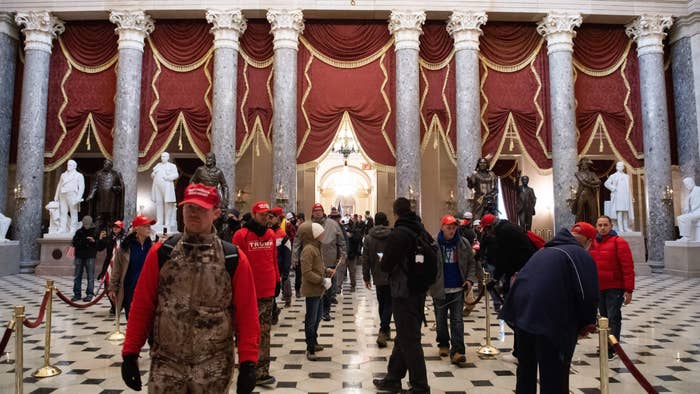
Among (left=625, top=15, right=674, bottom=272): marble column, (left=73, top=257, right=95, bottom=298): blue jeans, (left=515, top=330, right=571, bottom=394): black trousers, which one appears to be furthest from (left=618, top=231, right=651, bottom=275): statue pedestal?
(left=73, top=257, right=95, bottom=298): blue jeans

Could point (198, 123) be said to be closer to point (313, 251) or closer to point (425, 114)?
point (425, 114)

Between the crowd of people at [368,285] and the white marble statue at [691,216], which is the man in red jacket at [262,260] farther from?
the white marble statue at [691,216]

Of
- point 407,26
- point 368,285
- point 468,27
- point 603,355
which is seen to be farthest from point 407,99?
point 603,355

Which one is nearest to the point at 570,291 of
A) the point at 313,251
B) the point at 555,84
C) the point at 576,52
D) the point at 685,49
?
the point at 313,251

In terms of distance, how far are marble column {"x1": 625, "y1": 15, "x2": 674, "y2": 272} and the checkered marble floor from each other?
6.41 meters

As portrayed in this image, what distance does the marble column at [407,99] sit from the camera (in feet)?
44.9

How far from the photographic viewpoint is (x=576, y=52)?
14789 mm

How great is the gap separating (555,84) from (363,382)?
40.7ft

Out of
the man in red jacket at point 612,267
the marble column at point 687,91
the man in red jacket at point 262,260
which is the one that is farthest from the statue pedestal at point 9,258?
the marble column at point 687,91

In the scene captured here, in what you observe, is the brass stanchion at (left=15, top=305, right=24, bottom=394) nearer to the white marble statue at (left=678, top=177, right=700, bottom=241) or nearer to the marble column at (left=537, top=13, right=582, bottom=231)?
the marble column at (left=537, top=13, right=582, bottom=231)

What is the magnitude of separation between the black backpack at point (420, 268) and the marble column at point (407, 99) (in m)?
9.78

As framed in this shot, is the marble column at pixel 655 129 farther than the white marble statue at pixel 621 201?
Yes

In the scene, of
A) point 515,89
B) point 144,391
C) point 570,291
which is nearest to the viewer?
point 570,291

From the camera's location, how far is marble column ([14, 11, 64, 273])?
13.2 metres
